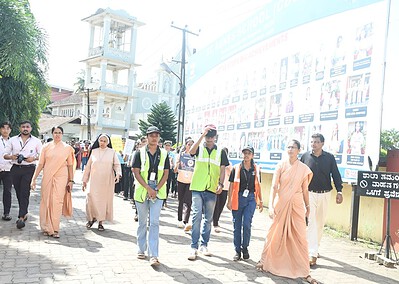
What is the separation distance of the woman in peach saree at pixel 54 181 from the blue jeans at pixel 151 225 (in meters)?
1.84

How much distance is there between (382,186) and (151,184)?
3731 millimetres

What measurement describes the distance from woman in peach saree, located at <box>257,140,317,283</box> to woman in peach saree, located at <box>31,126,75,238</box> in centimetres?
355

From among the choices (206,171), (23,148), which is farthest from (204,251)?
(23,148)

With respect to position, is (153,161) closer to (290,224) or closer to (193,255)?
(193,255)

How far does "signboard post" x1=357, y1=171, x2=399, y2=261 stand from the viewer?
634 cm

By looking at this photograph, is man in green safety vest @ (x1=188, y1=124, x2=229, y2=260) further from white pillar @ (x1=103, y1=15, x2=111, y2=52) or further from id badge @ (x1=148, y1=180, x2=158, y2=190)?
white pillar @ (x1=103, y1=15, x2=111, y2=52)

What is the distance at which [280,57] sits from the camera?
33.6ft

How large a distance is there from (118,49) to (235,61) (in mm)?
31981

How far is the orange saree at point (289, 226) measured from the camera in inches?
205

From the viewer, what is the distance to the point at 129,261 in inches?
213

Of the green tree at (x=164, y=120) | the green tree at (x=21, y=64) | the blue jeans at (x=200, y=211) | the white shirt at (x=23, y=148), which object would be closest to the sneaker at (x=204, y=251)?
the blue jeans at (x=200, y=211)

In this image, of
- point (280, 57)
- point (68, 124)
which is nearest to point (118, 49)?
point (68, 124)

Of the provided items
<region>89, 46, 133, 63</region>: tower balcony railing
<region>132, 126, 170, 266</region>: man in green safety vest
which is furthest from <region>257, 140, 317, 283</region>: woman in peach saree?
<region>89, 46, 133, 63</region>: tower balcony railing

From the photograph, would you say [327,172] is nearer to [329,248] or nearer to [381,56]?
[329,248]
